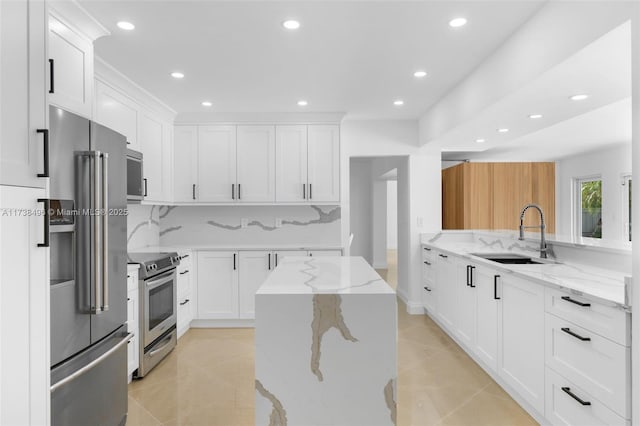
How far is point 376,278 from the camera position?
2.03 metres

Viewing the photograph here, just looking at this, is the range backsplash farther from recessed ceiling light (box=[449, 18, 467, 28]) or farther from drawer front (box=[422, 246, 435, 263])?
recessed ceiling light (box=[449, 18, 467, 28])

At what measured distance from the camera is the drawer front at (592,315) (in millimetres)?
1673

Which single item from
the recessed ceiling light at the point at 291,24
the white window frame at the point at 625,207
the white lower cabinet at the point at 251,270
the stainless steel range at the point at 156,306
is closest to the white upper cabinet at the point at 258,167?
the white lower cabinet at the point at 251,270

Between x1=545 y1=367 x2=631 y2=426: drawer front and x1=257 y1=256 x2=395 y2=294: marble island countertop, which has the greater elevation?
x1=257 y1=256 x2=395 y2=294: marble island countertop

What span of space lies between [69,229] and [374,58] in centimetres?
237

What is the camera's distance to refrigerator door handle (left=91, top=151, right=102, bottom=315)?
6.62ft

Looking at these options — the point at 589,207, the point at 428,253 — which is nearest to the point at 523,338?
the point at 428,253

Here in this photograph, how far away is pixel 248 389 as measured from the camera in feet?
9.52

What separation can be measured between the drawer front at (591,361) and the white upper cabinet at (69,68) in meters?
3.01

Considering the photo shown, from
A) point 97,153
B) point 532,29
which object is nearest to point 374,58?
point 532,29

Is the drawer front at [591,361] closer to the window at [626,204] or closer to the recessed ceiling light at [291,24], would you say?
the recessed ceiling light at [291,24]

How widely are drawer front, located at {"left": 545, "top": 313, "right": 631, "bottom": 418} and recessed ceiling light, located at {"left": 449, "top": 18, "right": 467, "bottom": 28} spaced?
1826mm

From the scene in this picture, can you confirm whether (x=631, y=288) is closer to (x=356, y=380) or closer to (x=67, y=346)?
(x=356, y=380)

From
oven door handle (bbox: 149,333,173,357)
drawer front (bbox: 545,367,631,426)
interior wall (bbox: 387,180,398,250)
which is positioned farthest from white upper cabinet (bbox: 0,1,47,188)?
interior wall (bbox: 387,180,398,250)
